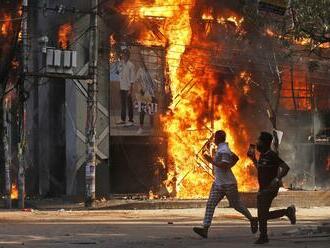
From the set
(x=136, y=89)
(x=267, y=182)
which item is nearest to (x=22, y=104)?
(x=136, y=89)

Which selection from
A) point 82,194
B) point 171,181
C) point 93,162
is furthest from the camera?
point 171,181

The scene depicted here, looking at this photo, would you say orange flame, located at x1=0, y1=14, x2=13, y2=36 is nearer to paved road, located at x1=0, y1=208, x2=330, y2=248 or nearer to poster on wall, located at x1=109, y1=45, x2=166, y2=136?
poster on wall, located at x1=109, y1=45, x2=166, y2=136

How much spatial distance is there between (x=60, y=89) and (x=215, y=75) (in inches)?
227

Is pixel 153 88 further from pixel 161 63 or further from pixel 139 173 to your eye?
pixel 139 173

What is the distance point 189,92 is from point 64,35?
498 cm

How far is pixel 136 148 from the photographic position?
23672 millimetres

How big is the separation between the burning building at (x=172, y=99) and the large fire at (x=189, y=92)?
0.04 m

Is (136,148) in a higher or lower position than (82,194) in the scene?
higher

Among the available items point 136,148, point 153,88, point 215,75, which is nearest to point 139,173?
point 136,148

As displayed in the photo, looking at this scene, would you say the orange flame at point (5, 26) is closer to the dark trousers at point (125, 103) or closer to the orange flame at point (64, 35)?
the orange flame at point (64, 35)

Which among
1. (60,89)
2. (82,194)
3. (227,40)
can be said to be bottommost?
(82,194)

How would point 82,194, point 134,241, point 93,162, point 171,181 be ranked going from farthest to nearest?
point 171,181
point 82,194
point 93,162
point 134,241

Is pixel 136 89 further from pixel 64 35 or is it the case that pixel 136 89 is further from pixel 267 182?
pixel 267 182

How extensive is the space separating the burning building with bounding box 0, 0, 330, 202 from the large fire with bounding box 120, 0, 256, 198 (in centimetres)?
4
